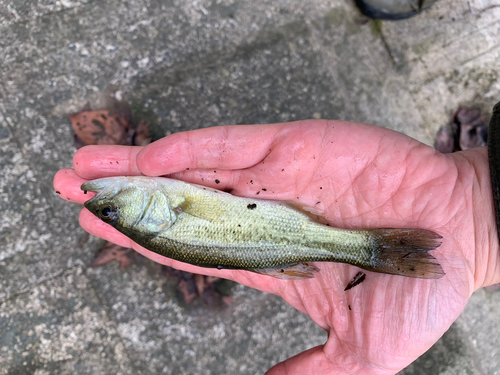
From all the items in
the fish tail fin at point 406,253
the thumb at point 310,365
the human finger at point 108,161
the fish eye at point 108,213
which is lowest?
the thumb at point 310,365

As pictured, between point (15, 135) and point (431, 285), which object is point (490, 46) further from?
point (15, 135)

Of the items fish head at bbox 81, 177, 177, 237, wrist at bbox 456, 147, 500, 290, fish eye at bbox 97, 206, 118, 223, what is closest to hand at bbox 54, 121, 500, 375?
wrist at bbox 456, 147, 500, 290

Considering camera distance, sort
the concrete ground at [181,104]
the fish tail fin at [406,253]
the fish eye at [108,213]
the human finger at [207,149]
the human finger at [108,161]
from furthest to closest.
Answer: the concrete ground at [181,104] → the human finger at [108,161] → the human finger at [207,149] → the fish eye at [108,213] → the fish tail fin at [406,253]

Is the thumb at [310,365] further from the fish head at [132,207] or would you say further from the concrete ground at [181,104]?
the fish head at [132,207]

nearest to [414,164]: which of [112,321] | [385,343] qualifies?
[385,343]

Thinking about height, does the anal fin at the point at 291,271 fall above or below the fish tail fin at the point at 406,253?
below

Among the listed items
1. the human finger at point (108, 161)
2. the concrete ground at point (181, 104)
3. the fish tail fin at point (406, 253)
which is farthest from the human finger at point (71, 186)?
the fish tail fin at point (406, 253)

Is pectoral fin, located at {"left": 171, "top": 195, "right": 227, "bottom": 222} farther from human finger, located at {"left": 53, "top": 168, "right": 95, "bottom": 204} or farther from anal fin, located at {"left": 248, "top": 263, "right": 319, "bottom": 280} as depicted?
human finger, located at {"left": 53, "top": 168, "right": 95, "bottom": 204}
